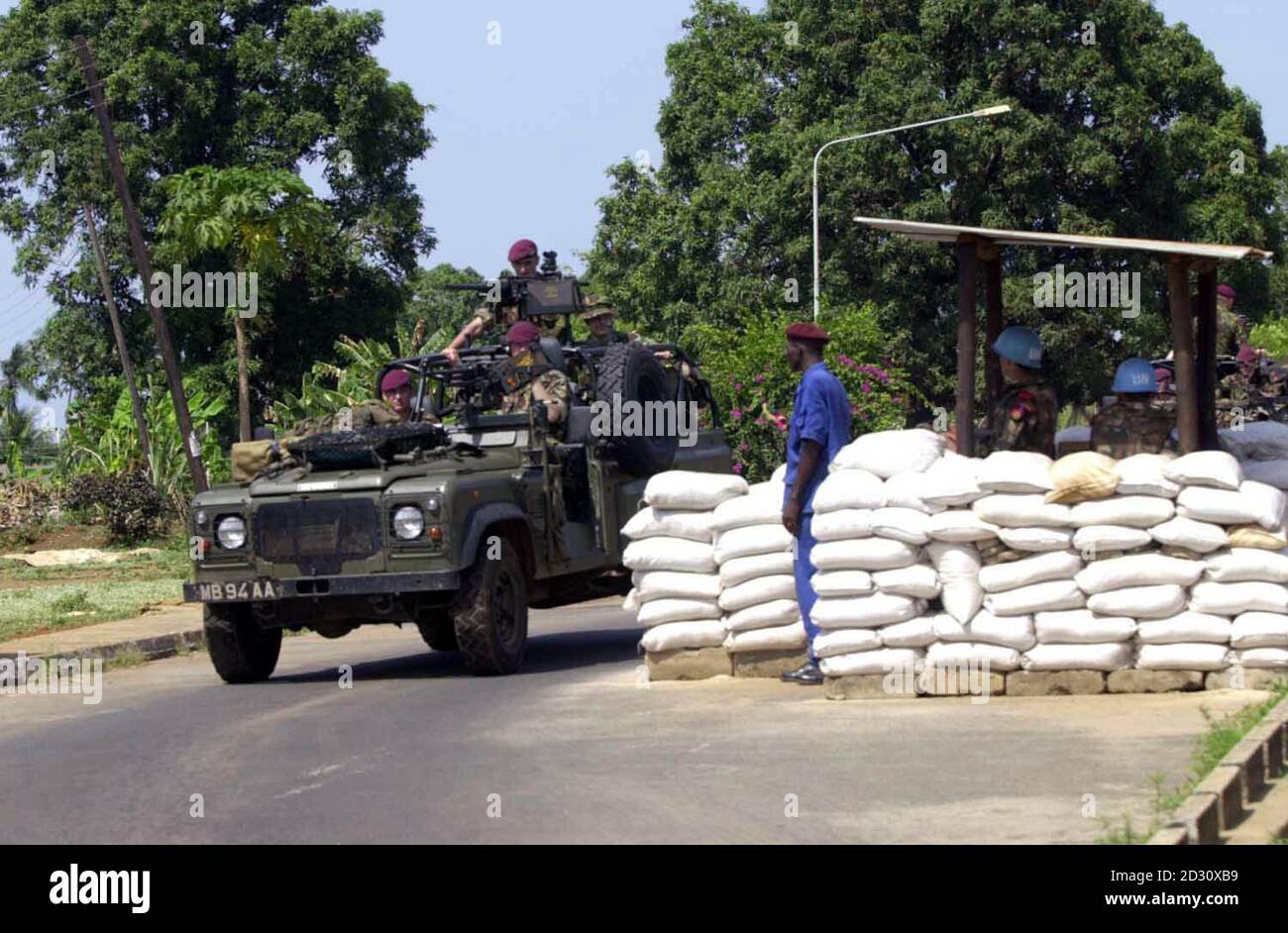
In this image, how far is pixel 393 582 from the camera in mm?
12797

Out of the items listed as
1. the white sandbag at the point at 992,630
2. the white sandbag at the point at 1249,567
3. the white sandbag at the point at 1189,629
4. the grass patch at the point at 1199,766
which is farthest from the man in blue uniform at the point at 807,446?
the grass patch at the point at 1199,766

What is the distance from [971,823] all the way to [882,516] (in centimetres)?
369

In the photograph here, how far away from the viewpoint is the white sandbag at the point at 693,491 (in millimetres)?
12398

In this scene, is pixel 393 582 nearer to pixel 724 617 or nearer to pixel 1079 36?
pixel 724 617

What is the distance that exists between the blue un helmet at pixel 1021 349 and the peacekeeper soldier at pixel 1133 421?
1.57ft

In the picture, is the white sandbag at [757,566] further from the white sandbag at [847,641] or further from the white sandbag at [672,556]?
the white sandbag at [847,641]

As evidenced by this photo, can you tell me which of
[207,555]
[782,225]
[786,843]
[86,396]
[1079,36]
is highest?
[1079,36]

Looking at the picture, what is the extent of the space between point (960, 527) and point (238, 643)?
18.2 ft

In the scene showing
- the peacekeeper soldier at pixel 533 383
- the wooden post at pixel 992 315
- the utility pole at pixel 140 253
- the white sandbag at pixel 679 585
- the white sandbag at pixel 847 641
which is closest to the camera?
the white sandbag at pixel 847 641

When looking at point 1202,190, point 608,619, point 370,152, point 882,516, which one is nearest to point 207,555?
point 882,516

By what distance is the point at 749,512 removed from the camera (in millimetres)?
12141

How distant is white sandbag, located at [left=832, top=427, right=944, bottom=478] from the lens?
11031 millimetres

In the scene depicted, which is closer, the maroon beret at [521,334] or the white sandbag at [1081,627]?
the white sandbag at [1081,627]

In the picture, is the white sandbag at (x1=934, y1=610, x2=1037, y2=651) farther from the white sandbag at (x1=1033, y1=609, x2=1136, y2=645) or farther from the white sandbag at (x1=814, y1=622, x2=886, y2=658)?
the white sandbag at (x1=814, y1=622, x2=886, y2=658)
